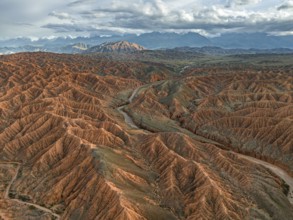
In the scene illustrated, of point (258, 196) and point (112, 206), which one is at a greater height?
point (112, 206)

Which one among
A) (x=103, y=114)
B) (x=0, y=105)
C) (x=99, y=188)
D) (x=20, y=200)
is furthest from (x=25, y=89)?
(x=99, y=188)

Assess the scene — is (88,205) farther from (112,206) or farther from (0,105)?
(0,105)

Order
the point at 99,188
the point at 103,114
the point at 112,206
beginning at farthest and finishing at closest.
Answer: the point at 103,114, the point at 99,188, the point at 112,206

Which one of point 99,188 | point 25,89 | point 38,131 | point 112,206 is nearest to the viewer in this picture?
point 112,206

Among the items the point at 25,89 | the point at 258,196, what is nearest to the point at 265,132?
the point at 258,196

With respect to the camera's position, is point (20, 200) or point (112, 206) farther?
point (20, 200)

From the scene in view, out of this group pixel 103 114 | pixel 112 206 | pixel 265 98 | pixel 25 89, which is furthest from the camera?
pixel 25 89

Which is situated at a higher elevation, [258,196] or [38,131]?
[38,131]

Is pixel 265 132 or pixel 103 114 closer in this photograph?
pixel 265 132

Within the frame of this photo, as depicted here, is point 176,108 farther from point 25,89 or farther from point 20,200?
point 20,200
